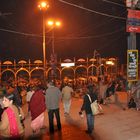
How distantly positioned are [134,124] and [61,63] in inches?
776

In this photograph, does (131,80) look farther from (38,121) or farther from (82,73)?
(82,73)

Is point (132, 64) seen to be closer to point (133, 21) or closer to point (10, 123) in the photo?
point (133, 21)

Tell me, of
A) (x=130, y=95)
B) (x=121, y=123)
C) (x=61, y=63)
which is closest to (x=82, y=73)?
(x=61, y=63)

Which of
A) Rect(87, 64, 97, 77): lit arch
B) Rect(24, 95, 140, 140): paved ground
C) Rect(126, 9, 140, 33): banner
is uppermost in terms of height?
Rect(126, 9, 140, 33): banner

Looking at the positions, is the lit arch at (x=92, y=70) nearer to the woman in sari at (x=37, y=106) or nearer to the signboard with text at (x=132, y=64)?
the signboard with text at (x=132, y=64)

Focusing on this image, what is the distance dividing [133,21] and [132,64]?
2.06 meters

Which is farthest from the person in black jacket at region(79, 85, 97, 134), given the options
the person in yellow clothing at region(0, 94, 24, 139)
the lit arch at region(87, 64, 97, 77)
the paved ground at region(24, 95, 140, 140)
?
the lit arch at region(87, 64, 97, 77)

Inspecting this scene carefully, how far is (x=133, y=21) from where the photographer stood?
17109 mm

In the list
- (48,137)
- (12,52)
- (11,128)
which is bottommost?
(48,137)

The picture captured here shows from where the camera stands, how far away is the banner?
17.0m

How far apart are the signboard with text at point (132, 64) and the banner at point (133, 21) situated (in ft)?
3.56

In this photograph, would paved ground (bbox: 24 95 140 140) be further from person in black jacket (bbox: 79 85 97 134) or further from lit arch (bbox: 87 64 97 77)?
lit arch (bbox: 87 64 97 77)

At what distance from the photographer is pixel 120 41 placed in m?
58.3

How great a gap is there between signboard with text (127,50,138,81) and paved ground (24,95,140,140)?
5.37 feet
